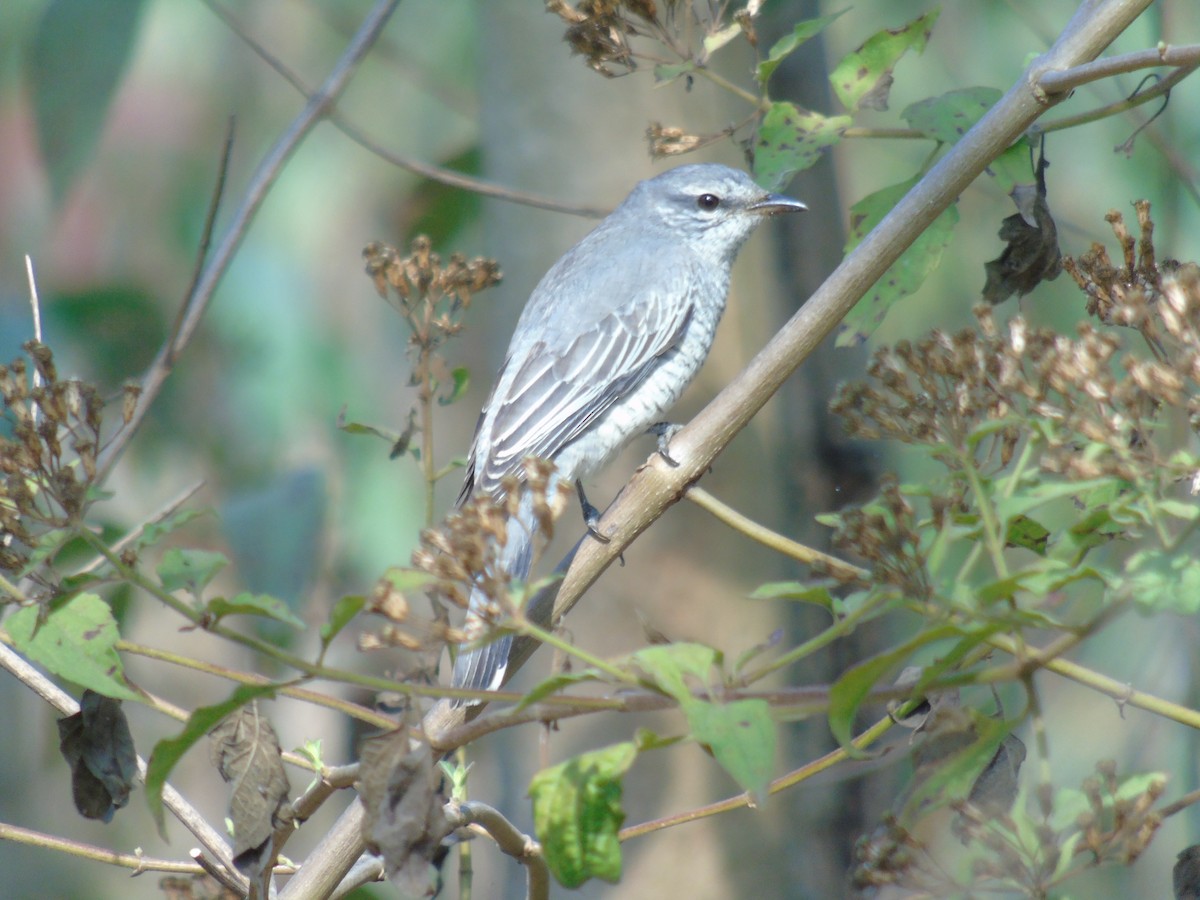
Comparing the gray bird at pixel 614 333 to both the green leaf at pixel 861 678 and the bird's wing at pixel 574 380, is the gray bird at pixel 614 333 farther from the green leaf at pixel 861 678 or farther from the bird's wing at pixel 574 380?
the green leaf at pixel 861 678

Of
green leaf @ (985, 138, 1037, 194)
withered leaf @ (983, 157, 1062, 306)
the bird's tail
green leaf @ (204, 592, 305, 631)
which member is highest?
green leaf @ (985, 138, 1037, 194)

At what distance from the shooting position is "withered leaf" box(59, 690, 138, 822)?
A: 1.71m

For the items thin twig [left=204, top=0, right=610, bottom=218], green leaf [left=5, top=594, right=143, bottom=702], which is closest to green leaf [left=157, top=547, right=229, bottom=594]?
green leaf [left=5, top=594, right=143, bottom=702]

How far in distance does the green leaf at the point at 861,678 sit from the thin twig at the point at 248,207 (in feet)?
6.22

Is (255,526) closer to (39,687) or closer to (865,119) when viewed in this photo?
(39,687)

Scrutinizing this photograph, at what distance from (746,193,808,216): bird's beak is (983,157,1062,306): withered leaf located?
4.05 ft

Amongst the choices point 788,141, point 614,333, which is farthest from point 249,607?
point 614,333

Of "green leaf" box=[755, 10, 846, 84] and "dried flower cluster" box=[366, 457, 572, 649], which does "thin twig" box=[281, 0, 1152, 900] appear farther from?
"dried flower cluster" box=[366, 457, 572, 649]

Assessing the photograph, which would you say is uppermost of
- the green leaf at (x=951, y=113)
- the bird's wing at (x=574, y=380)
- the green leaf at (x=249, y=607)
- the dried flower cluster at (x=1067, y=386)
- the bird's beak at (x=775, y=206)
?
the bird's beak at (x=775, y=206)

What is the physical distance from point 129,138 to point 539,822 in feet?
20.2

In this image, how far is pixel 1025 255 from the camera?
2.19 metres

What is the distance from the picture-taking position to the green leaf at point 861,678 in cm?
104

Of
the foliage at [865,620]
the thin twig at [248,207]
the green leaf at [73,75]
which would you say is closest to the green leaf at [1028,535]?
the foliage at [865,620]

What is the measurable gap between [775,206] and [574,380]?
772 mm
